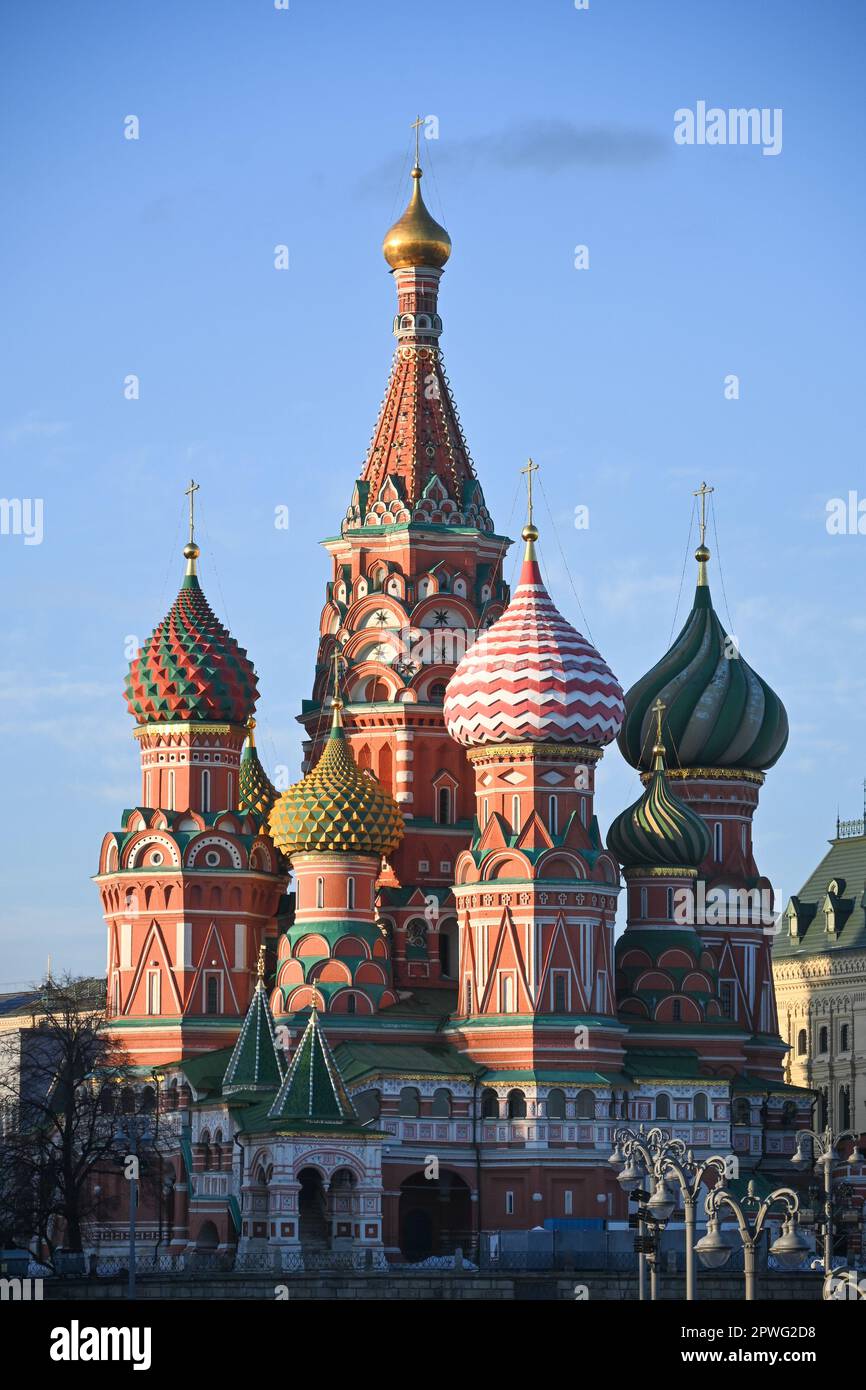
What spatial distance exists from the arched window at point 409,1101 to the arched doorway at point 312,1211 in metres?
3.23

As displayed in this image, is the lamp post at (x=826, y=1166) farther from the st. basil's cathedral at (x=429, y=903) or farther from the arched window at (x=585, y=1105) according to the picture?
the arched window at (x=585, y=1105)

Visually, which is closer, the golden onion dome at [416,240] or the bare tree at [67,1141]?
the bare tree at [67,1141]

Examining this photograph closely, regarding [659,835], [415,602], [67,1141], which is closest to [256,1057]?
[67,1141]

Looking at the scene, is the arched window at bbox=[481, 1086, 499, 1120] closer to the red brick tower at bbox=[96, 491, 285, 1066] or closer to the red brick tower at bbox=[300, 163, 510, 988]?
the red brick tower at bbox=[300, 163, 510, 988]

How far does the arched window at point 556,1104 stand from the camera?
77.0 meters

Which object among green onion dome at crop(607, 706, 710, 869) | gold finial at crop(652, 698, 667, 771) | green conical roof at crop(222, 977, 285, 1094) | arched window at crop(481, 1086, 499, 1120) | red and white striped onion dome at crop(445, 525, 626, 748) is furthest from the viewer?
gold finial at crop(652, 698, 667, 771)

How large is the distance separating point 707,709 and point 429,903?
10528mm

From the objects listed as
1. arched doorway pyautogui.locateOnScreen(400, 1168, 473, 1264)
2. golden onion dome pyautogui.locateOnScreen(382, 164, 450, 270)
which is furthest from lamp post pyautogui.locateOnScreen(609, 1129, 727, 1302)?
golden onion dome pyautogui.locateOnScreen(382, 164, 450, 270)

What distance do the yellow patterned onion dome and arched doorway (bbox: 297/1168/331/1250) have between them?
905 centimetres

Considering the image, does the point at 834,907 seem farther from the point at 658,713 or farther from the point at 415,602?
the point at 415,602

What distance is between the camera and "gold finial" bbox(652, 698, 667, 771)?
85.0 metres

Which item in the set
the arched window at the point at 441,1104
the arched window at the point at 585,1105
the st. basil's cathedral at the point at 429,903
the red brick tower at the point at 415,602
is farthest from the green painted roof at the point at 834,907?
the arched window at the point at 441,1104
